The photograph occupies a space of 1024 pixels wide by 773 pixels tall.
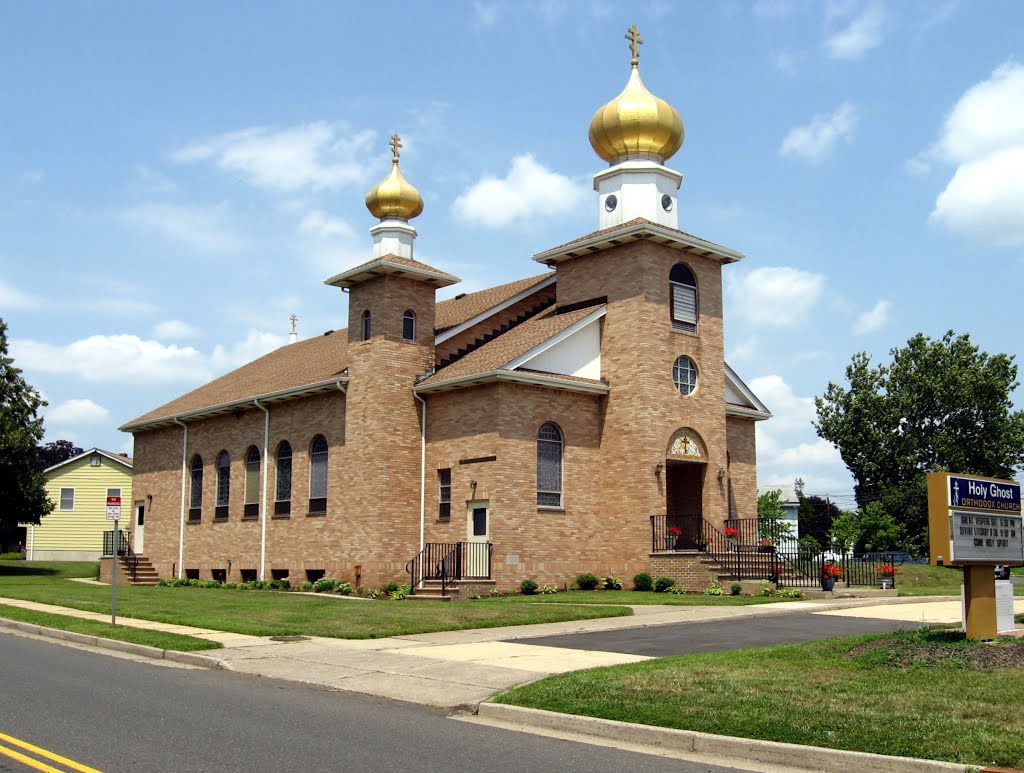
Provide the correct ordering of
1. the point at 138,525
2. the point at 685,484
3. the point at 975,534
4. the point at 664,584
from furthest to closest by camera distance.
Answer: the point at 138,525, the point at 685,484, the point at 664,584, the point at 975,534

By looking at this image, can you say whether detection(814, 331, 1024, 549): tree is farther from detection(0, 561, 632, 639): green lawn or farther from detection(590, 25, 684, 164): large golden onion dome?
detection(0, 561, 632, 639): green lawn

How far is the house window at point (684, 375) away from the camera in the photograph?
98.7 ft

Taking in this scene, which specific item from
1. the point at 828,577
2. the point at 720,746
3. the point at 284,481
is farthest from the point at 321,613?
the point at 284,481

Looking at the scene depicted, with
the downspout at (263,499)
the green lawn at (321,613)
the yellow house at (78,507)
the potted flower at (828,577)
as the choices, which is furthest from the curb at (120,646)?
the yellow house at (78,507)

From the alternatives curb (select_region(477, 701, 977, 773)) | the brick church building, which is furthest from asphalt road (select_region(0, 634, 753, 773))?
the brick church building

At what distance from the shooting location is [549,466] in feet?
95.4

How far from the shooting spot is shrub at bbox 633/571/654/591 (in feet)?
92.1

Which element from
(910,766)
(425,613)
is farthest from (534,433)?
(910,766)

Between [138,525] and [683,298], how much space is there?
24185 mm

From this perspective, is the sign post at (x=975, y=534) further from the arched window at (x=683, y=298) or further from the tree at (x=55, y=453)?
the tree at (x=55, y=453)

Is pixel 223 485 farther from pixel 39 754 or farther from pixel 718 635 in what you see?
pixel 39 754

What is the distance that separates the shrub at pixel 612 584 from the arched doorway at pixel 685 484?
1752 mm

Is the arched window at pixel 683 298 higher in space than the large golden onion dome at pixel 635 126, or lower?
lower

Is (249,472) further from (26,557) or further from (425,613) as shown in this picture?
(26,557)
